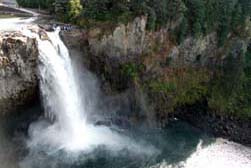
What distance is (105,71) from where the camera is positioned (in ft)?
132

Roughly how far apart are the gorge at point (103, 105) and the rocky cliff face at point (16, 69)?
0.09 metres

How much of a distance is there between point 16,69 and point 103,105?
1041cm

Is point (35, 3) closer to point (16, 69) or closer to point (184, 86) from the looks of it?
point (16, 69)

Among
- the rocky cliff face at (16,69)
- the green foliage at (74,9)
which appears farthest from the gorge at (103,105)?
the green foliage at (74,9)

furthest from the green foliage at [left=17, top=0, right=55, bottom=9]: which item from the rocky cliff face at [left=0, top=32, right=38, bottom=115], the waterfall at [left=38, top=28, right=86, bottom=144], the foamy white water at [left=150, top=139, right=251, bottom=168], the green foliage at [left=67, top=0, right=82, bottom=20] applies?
the foamy white water at [left=150, top=139, right=251, bottom=168]

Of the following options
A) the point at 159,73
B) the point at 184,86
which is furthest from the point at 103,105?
the point at 184,86

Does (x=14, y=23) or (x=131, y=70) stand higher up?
(x=14, y=23)

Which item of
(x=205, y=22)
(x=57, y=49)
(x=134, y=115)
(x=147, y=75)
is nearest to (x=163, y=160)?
(x=134, y=115)

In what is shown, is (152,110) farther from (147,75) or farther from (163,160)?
(163,160)

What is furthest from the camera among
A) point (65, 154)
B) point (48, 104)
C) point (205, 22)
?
point (205, 22)

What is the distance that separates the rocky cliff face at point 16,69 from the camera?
34062 millimetres

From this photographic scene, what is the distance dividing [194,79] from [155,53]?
21.5 feet

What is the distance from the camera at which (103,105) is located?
40.4 meters

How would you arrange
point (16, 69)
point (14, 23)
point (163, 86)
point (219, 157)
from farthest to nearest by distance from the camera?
point (163, 86) → point (14, 23) → point (219, 157) → point (16, 69)
